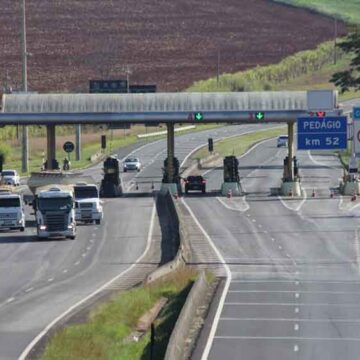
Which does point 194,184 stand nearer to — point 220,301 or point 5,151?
point 5,151

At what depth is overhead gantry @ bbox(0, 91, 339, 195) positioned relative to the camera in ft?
292

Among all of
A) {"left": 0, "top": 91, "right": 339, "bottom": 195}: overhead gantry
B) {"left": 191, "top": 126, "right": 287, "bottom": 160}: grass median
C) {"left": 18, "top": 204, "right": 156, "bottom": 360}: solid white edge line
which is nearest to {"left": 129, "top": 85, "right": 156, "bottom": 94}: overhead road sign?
{"left": 0, "top": 91, "right": 339, "bottom": 195}: overhead gantry

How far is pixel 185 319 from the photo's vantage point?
37312 millimetres

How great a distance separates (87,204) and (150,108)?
17.7 m

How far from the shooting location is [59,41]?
616 ft

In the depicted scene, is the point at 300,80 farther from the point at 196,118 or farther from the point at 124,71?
the point at 196,118

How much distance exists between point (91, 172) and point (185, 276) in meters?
67.7

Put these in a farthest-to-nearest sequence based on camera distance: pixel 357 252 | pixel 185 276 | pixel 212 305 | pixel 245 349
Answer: pixel 357 252
pixel 185 276
pixel 212 305
pixel 245 349

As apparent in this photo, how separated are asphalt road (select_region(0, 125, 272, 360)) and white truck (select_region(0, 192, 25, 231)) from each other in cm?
63

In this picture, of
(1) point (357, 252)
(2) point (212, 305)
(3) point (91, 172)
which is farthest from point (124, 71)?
(2) point (212, 305)

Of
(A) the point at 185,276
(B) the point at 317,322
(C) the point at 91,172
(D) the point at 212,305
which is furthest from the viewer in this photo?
(C) the point at 91,172

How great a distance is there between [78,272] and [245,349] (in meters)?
19.1

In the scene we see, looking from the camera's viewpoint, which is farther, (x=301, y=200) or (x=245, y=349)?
(x=301, y=200)

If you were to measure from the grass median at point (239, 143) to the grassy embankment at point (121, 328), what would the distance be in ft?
281
